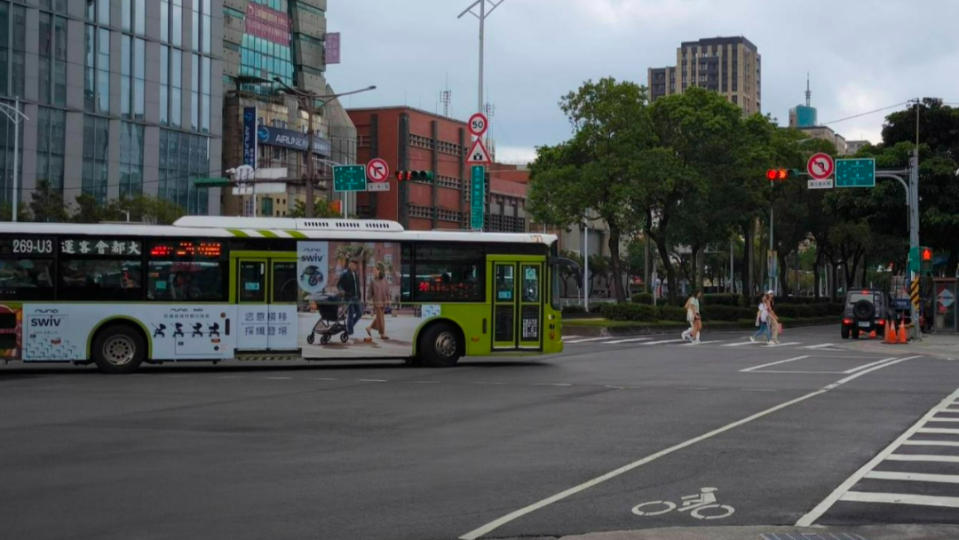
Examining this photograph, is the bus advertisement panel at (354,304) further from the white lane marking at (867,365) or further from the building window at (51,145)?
the building window at (51,145)

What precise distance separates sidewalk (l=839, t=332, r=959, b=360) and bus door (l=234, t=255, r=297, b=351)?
18.6 m

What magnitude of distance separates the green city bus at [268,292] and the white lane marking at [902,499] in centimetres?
1562

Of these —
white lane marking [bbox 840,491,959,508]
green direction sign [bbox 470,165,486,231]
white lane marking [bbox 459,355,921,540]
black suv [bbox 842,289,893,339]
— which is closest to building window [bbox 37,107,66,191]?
green direction sign [bbox 470,165,486,231]

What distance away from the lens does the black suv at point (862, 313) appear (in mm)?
44969

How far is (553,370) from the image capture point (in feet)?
78.5

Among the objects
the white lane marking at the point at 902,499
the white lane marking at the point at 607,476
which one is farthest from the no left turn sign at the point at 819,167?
the white lane marking at the point at 902,499

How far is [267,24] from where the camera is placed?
9931 centimetres

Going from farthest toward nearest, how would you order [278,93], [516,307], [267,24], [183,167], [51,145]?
[267,24] → [278,93] → [183,167] → [51,145] → [516,307]

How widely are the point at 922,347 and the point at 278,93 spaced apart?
2805 inches

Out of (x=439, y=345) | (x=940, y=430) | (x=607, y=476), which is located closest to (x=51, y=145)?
(x=439, y=345)

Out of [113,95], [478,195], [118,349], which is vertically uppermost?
[113,95]

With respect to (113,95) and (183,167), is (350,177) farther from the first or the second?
(183,167)

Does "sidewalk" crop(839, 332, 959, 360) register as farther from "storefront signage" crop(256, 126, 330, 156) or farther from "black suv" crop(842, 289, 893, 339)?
"storefront signage" crop(256, 126, 330, 156)

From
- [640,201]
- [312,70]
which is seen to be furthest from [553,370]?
[312,70]
